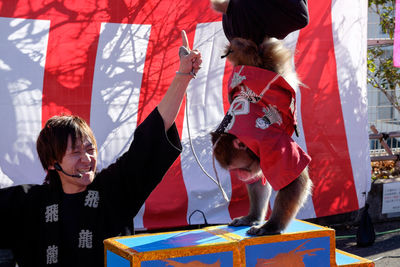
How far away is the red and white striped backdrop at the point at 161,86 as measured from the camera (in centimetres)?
341

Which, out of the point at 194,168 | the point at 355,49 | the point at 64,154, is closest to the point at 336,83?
the point at 355,49

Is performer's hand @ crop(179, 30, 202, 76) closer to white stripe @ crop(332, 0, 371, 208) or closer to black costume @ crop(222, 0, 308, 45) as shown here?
black costume @ crop(222, 0, 308, 45)

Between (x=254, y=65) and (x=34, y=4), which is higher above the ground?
(x=34, y=4)

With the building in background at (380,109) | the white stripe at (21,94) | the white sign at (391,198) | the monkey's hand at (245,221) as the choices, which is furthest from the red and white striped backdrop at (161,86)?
the monkey's hand at (245,221)

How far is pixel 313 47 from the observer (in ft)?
13.4

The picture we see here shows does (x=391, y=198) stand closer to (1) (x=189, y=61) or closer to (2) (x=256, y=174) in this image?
(2) (x=256, y=174)

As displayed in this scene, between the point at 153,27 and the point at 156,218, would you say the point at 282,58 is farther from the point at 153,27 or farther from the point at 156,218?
the point at 156,218

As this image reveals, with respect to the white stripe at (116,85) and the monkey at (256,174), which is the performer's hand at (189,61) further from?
the white stripe at (116,85)

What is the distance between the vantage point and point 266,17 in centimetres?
206

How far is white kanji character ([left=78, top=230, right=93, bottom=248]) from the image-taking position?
5.92ft

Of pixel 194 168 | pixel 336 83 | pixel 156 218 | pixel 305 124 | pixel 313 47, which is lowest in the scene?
pixel 156 218

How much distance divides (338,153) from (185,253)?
284 cm

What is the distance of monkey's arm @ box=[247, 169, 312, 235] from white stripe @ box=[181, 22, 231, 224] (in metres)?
1.74

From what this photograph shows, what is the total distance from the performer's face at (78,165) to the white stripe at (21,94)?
1642 millimetres
